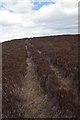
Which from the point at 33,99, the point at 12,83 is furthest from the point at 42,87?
the point at 12,83

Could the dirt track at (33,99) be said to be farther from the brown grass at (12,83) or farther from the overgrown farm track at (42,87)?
the brown grass at (12,83)

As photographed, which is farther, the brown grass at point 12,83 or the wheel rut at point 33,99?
the brown grass at point 12,83

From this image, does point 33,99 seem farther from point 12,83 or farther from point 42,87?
point 12,83

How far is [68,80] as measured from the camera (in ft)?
95.7

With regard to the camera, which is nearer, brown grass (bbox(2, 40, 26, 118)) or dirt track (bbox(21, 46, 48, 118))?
dirt track (bbox(21, 46, 48, 118))

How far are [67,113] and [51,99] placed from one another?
3096 millimetres

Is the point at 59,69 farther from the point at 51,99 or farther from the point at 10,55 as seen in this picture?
the point at 10,55

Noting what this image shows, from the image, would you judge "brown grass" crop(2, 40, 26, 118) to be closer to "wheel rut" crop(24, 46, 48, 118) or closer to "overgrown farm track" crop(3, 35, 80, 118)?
"overgrown farm track" crop(3, 35, 80, 118)

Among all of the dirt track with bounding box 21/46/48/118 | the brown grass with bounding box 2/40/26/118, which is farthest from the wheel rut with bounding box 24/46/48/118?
the brown grass with bounding box 2/40/26/118

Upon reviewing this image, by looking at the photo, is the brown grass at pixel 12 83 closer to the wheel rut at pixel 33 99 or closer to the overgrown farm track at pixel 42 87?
the overgrown farm track at pixel 42 87

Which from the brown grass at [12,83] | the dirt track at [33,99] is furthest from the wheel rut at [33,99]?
the brown grass at [12,83]

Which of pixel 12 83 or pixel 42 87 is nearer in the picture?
pixel 42 87

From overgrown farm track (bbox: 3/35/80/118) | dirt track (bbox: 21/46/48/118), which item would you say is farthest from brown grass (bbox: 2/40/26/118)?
dirt track (bbox: 21/46/48/118)

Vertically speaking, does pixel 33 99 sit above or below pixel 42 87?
below
